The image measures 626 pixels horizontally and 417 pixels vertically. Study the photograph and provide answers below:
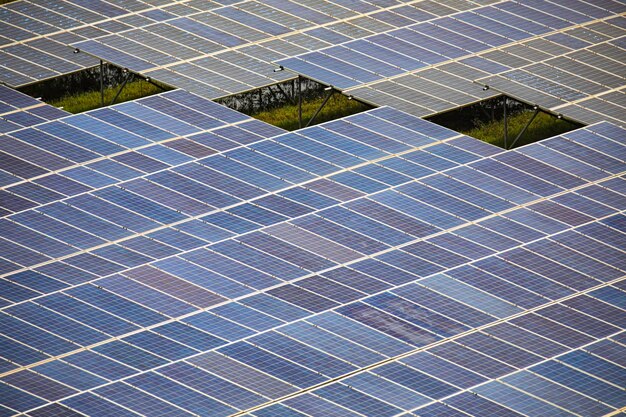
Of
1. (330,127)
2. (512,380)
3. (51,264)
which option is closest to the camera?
(512,380)

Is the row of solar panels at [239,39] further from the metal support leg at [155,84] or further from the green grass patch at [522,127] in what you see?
the green grass patch at [522,127]

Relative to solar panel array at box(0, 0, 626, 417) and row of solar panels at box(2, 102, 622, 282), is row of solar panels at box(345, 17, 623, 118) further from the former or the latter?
row of solar panels at box(2, 102, 622, 282)

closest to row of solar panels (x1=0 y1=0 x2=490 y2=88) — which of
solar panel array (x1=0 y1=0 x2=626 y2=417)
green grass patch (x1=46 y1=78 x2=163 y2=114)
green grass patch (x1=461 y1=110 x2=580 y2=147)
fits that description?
solar panel array (x1=0 y1=0 x2=626 y2=417)

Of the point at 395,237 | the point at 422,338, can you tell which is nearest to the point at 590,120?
the point at 395,237

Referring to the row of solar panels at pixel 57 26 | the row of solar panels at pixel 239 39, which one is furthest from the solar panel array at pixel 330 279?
the row of solar panels at pixel 57 26

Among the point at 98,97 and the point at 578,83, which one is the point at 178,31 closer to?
the point at 98,97

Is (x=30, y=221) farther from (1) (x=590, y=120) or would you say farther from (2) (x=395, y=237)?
(1) (x=590, y=120)
